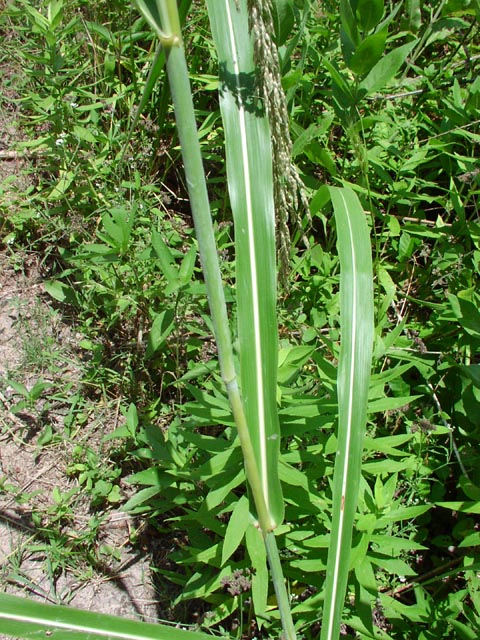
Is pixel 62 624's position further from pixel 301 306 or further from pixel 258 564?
pixel 301 306

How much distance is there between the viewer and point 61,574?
1902 millimetres

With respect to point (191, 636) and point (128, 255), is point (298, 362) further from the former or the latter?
point (128, 255)

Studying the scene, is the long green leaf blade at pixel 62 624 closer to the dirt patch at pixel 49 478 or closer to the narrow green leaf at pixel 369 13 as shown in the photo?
the dirt patch at pixel 49 478

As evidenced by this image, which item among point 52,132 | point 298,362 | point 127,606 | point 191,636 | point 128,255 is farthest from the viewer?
point 52,132

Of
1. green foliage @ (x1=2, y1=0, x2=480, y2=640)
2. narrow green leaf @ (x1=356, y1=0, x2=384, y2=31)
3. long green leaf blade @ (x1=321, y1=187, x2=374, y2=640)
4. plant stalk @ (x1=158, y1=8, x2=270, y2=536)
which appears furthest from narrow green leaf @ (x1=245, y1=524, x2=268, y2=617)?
narrow green leaf @ (x1=356, y1=0, x2=384, y2=31)

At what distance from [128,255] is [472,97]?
139 centimetres

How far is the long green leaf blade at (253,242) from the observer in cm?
95

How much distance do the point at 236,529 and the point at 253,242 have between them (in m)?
0.71

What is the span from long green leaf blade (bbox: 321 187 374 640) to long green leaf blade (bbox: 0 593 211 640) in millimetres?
278

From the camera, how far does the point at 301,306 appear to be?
83.6 inches

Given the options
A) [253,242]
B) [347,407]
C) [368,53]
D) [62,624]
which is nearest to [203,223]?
[253,242]

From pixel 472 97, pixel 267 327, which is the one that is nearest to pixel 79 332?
pixel 267 327

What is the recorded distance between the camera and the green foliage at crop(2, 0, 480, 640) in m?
1.55

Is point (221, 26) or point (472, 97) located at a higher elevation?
point (221, 26)
